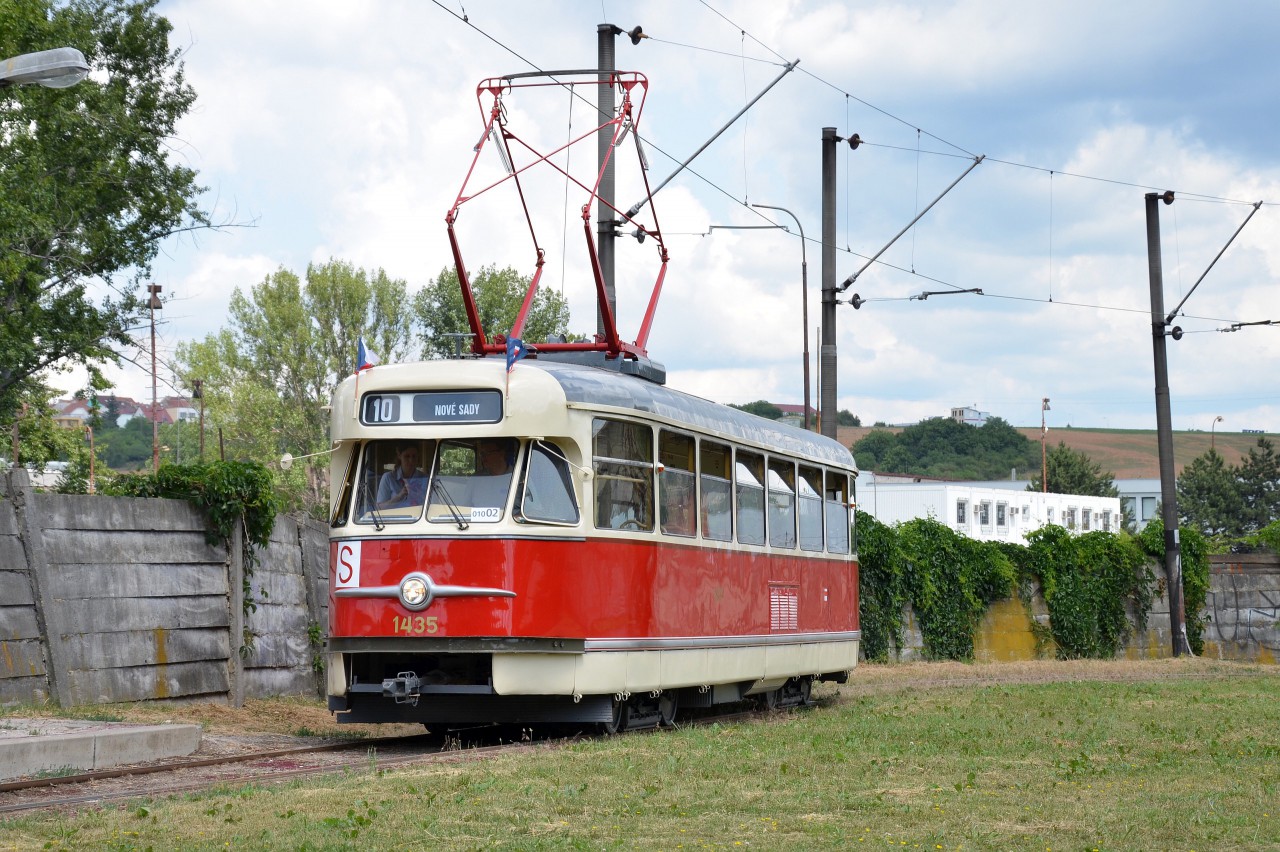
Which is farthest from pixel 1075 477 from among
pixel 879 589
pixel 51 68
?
pixel 51 68

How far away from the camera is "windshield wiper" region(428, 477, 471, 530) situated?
13.2 metres

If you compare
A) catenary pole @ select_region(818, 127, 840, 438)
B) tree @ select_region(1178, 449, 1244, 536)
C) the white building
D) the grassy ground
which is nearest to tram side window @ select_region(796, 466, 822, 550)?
the grassy ground

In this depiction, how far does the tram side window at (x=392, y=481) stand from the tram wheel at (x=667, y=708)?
3387 millimetres

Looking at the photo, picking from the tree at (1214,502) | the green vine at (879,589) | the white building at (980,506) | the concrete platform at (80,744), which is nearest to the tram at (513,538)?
the concrete platform at (80,744)

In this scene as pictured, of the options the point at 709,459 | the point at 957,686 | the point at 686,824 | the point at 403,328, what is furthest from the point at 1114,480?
the point at 686,824

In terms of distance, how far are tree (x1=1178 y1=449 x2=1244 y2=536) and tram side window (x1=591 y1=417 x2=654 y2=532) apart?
9610 cm

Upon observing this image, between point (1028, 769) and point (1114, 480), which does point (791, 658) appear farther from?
point (1114, 480)

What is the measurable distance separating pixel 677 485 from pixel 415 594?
3040mm

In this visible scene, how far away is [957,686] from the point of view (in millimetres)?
22750

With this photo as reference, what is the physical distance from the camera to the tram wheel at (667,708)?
15.4 m

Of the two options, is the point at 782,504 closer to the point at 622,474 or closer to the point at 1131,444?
the point at 622,474

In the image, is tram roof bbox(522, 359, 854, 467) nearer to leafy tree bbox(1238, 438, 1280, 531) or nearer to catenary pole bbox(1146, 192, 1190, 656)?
catenary pole bbox(1146, 192, 1190, 656)

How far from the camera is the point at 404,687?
43.0 ft

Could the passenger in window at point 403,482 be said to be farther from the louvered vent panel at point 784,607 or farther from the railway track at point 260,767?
the louvered vent panel at point 784,607
